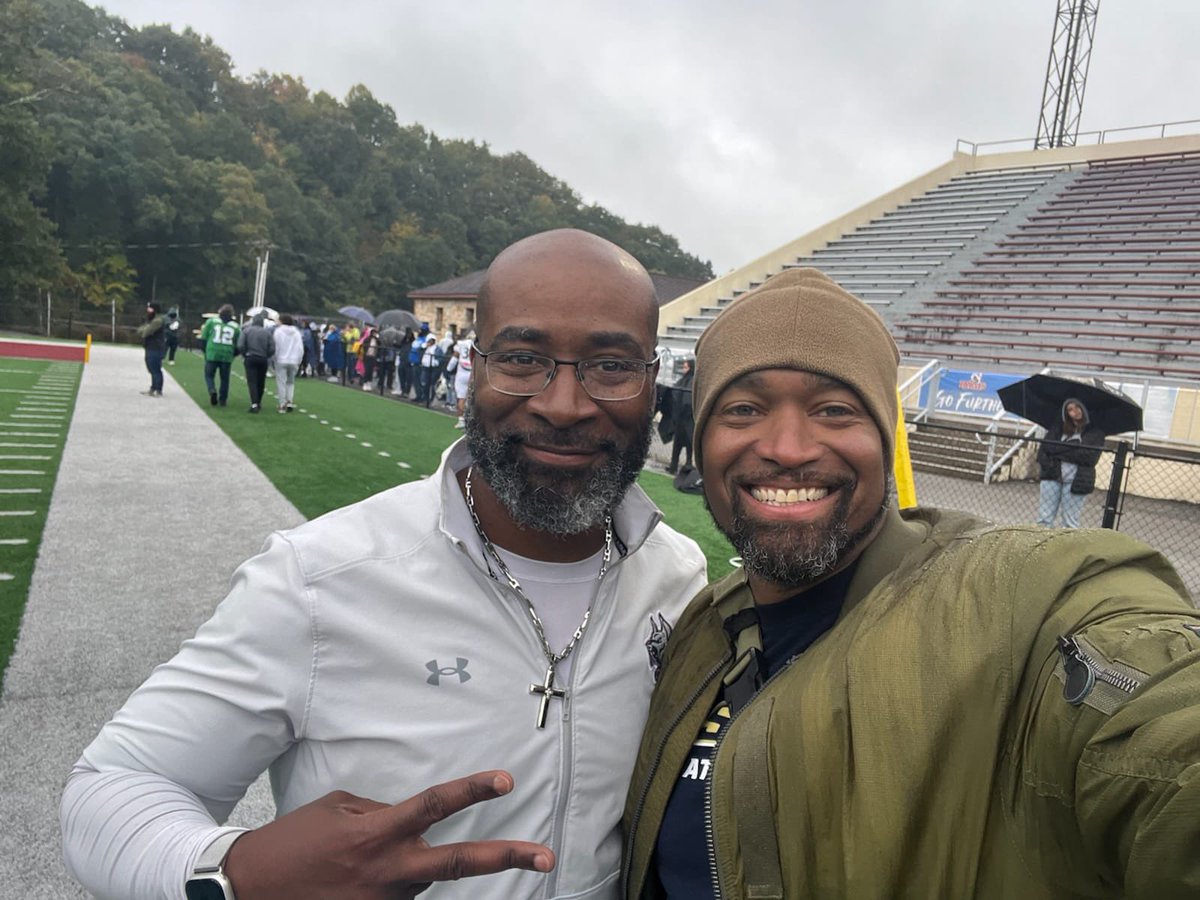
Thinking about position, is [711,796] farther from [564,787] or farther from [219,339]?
[219,339]

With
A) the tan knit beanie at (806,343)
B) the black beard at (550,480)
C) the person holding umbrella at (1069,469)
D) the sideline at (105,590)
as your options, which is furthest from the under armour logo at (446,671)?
the person holding umbrella at (1069,469)

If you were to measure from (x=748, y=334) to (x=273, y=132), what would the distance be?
8339cm

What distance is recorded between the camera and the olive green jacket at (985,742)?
824mm

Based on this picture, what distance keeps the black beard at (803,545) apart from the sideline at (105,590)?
229 cm

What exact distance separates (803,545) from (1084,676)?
537 mm

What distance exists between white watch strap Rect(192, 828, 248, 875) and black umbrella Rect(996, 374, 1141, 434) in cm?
864

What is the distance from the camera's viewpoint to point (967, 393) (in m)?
13.4

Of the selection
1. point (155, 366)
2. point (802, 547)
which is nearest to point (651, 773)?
point (802, 547)

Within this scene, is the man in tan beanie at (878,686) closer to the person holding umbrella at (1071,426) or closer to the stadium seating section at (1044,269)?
the person holding umbrella at (1071,426)

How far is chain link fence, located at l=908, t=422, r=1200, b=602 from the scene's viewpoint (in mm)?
8795

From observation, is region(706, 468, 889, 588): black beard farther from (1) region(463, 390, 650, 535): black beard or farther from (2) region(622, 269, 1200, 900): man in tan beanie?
(1) region(463, 390, 650, 535): black beard

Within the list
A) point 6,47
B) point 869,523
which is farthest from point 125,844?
point 6,47

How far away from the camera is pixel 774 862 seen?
1.09 m

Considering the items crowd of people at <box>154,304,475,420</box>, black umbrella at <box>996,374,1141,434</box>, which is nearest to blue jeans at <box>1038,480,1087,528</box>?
black umbrella at <box>996,374,1141,434</box>
